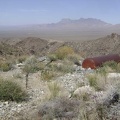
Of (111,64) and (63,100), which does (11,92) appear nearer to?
(63,100)

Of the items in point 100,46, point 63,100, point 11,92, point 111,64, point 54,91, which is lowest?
point 100,46

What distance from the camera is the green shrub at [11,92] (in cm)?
1113

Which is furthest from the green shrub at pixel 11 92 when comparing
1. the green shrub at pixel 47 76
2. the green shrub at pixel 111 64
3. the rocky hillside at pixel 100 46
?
the rocky hillside at pixel 100 46

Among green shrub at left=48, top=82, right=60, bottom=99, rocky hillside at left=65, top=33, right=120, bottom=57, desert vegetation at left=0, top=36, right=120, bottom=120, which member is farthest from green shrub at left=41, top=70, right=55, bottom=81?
rocky hillside at left=65, top=33, right=120, bottom=57

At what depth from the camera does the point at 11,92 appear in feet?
37.0

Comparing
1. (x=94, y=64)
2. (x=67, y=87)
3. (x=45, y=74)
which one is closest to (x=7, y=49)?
Result: (x=94, y=64)

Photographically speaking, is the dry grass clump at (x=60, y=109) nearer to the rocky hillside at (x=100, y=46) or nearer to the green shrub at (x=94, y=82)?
the green shrub at (x=94, y=82)

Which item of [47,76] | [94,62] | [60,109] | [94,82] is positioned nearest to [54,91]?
[60,109]

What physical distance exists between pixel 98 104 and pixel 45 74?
7.49m

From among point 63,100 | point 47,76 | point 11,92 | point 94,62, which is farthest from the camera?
point 94,62

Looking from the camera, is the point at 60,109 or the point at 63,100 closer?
the point at 60,109

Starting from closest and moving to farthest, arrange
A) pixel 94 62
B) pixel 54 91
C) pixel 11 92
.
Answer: pixel 54 91, pixel 11 92, pixel 94 62

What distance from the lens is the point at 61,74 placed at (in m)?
17.0

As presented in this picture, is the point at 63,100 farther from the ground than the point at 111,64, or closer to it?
farther from the ground
